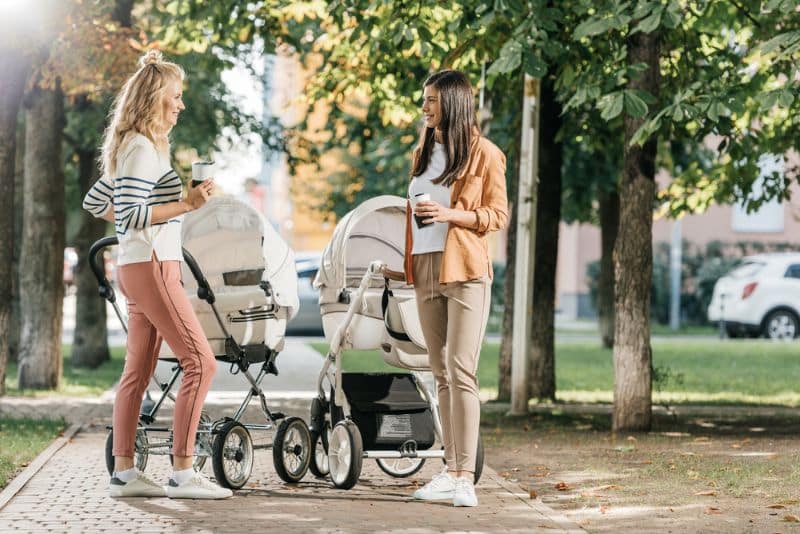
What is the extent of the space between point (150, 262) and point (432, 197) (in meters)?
1.47

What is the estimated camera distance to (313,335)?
103 ft

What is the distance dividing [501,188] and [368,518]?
71.6 inches

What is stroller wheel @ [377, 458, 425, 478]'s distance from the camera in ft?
30.2

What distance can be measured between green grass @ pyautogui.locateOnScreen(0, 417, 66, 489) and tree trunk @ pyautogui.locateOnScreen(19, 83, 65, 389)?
139 inches

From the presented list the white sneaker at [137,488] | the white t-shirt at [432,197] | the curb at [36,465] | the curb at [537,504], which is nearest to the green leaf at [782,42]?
the white t-shirt at [432,197]

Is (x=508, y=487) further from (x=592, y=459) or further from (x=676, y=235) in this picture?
(x=676, y=235)

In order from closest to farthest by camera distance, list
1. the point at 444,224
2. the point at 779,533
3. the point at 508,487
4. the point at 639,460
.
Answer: the point at 779,533
the point at 444,224
the point at 508,487
the point at 639,460

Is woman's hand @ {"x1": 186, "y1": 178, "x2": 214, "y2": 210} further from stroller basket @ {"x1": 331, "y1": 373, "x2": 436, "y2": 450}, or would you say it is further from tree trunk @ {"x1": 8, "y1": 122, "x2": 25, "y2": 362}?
tree trunk @ {"x1": 8, "y1": 122, "x2": 25, "y2": 362}

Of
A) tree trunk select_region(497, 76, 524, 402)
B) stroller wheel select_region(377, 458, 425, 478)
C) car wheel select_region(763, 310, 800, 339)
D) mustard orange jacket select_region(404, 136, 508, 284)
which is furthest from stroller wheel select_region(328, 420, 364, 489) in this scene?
car wheel select_region(763, 310, 800, 339)

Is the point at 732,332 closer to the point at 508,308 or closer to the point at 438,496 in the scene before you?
the point at 508,308

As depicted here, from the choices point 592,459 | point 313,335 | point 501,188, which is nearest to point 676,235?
point 313,335

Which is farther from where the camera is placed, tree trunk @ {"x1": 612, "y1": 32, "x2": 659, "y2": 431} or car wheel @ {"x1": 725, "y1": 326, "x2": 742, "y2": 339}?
car wheel @ {"x1": 725, "y1": 326, "x2": 742, "y2": 339}

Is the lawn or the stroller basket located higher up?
the stroller basket

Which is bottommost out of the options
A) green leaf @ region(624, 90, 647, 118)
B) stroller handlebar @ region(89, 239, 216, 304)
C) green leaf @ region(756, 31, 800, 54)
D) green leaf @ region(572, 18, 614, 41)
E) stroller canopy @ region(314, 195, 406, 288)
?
stroller handlebar @ region(89, 239, 216, 304)
